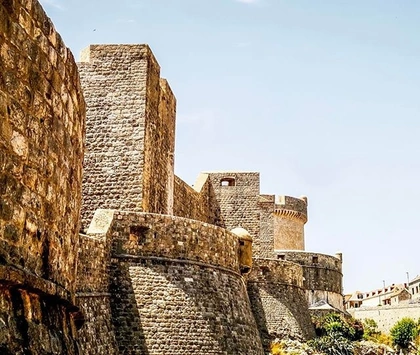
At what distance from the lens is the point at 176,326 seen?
16.2 meters

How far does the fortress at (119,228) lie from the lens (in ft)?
14.9

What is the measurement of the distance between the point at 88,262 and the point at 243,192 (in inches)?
731

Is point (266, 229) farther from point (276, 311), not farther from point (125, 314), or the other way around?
point (125, 314)

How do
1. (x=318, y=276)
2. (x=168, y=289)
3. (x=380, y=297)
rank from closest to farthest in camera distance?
(x=168, y=289) < (x=318, y=276) < (x=380, y=297)

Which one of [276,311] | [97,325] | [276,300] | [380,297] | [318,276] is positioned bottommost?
[97,325]

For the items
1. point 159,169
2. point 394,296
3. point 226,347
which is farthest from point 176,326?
point 394,296

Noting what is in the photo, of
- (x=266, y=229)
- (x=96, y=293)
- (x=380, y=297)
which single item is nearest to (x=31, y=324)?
(x=96, y=293)

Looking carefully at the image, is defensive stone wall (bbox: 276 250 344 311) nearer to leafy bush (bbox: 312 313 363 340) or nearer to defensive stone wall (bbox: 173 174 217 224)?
leafy bush (bbox: 312 313 363 340)

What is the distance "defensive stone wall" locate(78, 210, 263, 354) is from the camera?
51.4ft

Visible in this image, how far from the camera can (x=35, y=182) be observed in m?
4.85

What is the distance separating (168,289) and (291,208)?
86.0 ft

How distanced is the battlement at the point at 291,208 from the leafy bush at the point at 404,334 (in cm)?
933

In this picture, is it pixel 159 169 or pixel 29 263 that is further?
pixel 159 169

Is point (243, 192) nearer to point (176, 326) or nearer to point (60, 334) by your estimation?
point (176, 326)
